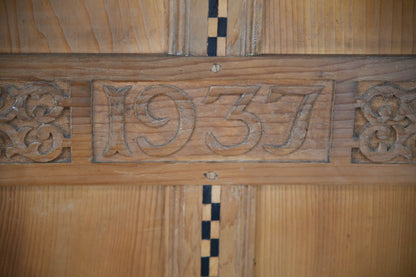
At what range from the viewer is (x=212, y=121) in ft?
2.11

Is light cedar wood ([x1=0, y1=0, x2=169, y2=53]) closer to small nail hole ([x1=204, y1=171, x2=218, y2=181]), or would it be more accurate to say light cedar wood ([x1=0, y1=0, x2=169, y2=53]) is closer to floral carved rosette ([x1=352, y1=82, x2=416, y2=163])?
small nail hole ([x1=204, y1=171, x2=218, y2=181])

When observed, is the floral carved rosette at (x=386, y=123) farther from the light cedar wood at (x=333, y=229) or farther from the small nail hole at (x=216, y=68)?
the small nail hole at (x=216, y=68)

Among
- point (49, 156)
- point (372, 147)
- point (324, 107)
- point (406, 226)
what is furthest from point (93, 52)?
point (406, 226)

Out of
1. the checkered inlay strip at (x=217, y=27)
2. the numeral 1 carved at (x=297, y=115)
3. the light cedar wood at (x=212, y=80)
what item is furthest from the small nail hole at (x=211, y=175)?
the checkered inlay strip at (x=217, y=27)

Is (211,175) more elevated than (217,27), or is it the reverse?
(217,27)

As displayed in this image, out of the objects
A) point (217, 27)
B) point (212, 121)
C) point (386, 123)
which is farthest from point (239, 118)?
point (386, 123)

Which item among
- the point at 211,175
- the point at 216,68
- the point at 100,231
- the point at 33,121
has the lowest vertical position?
the point at 100,231

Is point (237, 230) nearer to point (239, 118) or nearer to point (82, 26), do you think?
point (239, 118)

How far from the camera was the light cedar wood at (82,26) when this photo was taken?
1.97ft

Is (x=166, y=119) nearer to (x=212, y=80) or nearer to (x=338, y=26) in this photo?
(x=212, y=80)

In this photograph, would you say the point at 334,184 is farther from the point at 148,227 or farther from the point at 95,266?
the point at 95,266

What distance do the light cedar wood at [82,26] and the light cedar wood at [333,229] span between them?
41cm

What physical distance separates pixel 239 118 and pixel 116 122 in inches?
9.8

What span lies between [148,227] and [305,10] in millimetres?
551
